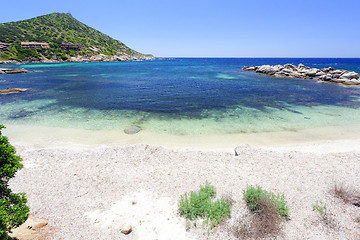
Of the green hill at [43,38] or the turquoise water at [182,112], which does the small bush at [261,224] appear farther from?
the green hill at [43,38]

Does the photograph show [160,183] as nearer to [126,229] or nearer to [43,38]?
[126,229]

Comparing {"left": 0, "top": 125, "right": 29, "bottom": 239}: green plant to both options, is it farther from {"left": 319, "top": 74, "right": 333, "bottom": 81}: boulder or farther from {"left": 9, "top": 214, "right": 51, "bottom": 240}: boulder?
{"left": 319, "top": 74, "right": 333, "bottom": 81}: boulder

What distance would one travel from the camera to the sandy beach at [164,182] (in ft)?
23.2

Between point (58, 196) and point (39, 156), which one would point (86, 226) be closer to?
point (58, 196)

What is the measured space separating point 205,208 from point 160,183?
314cm

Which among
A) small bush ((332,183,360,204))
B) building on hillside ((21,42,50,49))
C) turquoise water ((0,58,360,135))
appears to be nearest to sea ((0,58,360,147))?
turquoise water ((0,58,360,135))

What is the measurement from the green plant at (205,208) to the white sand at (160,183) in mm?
368

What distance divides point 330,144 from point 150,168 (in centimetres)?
1631

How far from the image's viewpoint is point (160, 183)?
9.84 m

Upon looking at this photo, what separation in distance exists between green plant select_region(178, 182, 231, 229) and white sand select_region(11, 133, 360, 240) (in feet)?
1.21

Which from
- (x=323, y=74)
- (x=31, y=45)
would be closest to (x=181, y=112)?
(x=323, y=74)

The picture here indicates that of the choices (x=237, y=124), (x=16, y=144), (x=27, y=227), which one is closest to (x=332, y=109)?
(x=237, y=124)

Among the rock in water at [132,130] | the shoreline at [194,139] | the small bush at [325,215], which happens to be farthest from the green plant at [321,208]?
the rock in water at [132,130]

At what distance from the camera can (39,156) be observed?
12.7 meters
